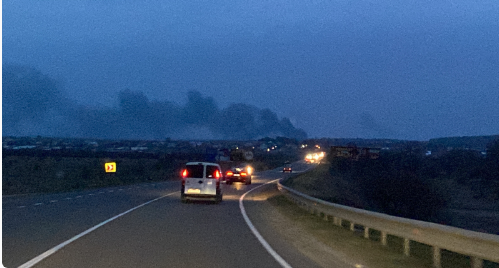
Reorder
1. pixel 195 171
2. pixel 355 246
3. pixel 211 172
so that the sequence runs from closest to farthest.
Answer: pixel 355 246 < pixel 195 171 < pixel 211 172

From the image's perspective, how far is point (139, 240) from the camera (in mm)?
14719

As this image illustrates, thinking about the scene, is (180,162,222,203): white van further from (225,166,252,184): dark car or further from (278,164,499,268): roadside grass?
(225,166,252,184): dark car

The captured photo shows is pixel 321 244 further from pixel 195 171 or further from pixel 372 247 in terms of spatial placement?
pixel 195 171

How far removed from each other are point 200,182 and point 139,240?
46.1 ft

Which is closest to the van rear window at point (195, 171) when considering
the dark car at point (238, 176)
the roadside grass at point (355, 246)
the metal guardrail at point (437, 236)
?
the roadside grass at point (355, 246)

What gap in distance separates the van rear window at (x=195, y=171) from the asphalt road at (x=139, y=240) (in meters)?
5.28

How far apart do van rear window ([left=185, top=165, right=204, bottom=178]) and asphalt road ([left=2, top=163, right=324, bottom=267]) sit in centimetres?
528

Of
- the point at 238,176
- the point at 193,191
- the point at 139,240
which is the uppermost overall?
the point at 193,191

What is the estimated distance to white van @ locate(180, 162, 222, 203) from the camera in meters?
28.7

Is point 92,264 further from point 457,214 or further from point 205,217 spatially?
point 457,214

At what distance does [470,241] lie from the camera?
964cm

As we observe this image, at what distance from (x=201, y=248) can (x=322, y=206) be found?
8646mm

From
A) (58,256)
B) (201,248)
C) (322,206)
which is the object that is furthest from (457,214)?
(58,256)

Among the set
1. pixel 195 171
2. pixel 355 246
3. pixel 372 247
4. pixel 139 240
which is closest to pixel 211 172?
pixel 195 171
